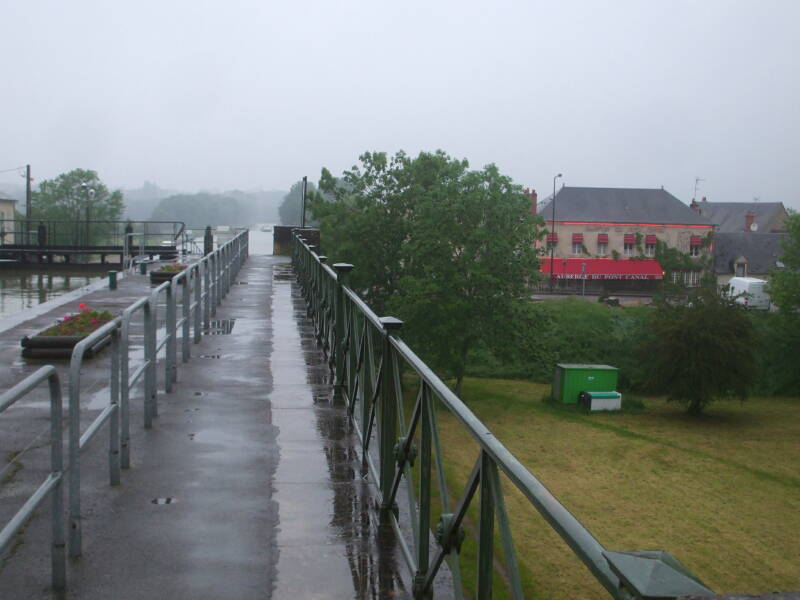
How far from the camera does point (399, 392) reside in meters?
4.69

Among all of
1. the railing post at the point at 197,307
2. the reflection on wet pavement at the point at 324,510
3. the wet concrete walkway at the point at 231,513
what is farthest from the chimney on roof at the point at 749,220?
the wet concrete walkway at the point at 231,513

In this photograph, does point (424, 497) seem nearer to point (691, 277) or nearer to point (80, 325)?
point (80, 325)

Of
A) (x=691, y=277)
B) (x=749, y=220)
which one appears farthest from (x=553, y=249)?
(x=749, y=220)

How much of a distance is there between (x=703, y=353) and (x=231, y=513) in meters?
45.8

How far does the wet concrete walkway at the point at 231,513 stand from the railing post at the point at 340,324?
250 mm

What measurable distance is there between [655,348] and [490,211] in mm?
13207

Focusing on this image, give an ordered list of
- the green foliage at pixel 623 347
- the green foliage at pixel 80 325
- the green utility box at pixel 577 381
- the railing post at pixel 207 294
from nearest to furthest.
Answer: the green foliage at pixel 80 325, the railing post at pixel 207 294, the green utility box at pixel 577 381, the green foliage at pixel 623 347

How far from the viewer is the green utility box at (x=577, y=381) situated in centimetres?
4881

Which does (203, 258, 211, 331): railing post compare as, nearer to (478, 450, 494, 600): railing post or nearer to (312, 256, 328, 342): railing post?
(312, 256, 328, 342): railing post

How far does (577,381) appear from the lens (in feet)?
161

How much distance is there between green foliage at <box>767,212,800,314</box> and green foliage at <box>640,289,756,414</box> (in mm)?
8928

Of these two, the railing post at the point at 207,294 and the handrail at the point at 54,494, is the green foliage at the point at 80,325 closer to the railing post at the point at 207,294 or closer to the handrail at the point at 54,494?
the railing post at the point at 207,294

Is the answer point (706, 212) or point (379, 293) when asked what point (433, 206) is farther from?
point (706, 212)

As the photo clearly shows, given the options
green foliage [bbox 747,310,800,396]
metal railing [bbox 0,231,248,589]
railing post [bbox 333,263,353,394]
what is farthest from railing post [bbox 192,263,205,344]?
green foliage [bbox 747,310,800,396]
